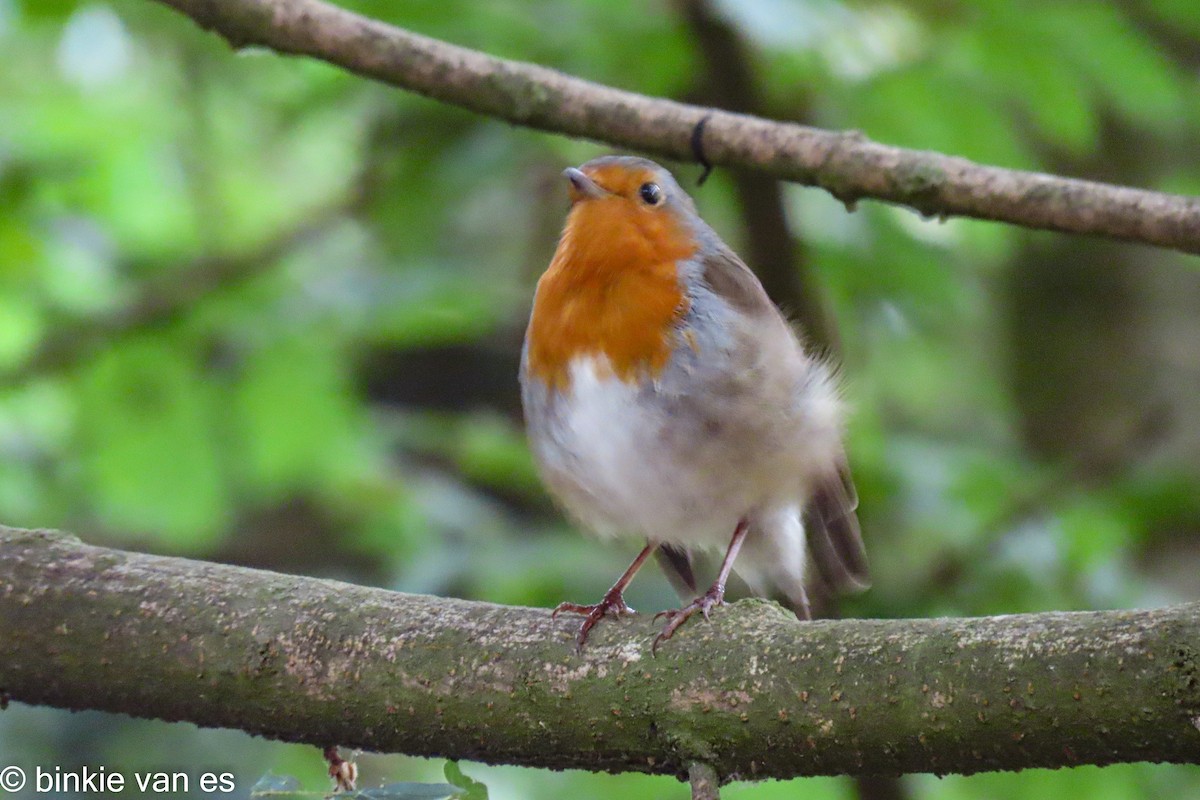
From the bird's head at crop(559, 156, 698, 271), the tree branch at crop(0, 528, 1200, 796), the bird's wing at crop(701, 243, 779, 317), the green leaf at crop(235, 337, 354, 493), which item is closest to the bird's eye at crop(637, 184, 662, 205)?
the bird's head at crop(559, 156, 698, 271)

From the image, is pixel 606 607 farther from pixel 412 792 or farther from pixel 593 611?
pixel 412 792

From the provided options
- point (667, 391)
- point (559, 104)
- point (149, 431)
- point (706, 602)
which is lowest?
point (149, 431)

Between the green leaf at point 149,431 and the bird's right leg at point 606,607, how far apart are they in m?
1.37

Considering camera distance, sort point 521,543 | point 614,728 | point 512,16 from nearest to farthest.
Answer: point 614,728 → point 512,16 → point 521,543

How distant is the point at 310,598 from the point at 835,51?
2216 millimetres

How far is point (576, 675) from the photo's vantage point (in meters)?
1.93

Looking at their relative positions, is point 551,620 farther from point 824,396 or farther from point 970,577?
point 970,577

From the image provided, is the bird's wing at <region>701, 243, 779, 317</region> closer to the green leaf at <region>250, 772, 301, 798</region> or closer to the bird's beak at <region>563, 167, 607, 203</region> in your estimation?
the bird's beak at <region>563, 167, 607, 203</region>

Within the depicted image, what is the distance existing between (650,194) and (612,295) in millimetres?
395

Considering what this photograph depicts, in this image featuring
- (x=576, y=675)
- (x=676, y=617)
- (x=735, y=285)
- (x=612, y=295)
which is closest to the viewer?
(x=576, y=675)

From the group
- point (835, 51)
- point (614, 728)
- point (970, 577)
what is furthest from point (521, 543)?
point (614, 728)

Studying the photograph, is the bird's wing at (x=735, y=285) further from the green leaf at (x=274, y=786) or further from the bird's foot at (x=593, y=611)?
the green leaf at (x=274, y=786)

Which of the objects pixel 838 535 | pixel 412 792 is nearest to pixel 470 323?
pixel 838 535

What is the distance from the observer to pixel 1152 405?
5012mm
